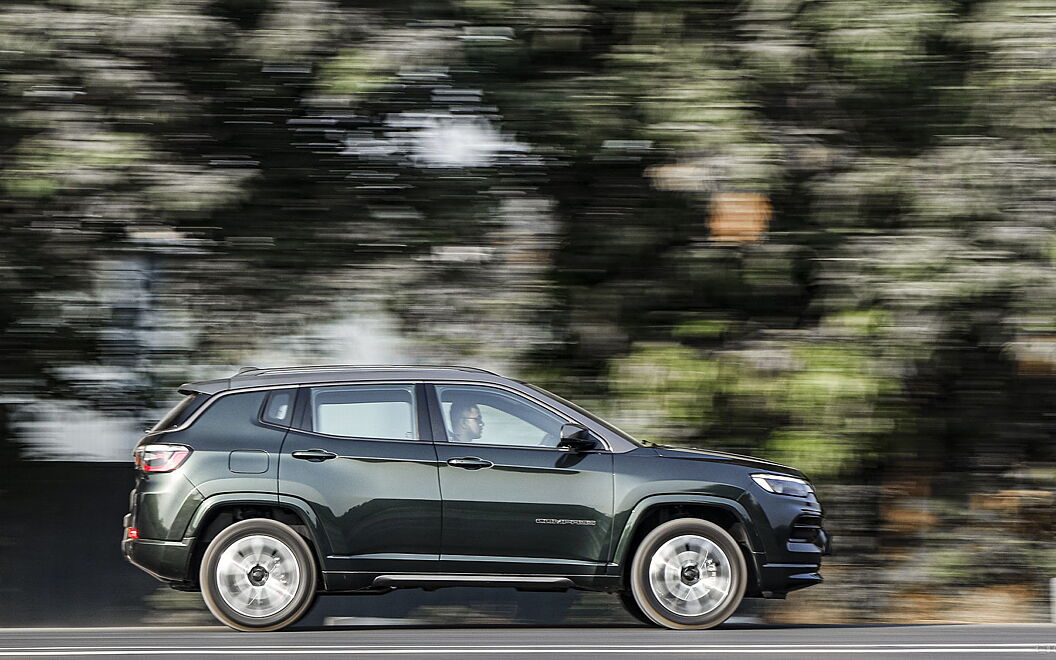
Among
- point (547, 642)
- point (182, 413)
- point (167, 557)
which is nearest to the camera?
point (547, 642)

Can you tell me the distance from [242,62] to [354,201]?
1288mm

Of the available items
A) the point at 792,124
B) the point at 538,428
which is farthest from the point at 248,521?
the point at 792,124

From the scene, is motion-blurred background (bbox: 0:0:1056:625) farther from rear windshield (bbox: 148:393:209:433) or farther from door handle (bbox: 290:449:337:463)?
door handle (bbox: 290:449:337:463)

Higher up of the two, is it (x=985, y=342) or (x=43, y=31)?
(x=43, y=31)

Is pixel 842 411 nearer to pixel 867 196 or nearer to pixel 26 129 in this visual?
pixel 867 196

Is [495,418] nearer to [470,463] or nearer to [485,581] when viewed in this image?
[470,463]

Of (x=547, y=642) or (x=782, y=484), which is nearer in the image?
(x=547, y=642)

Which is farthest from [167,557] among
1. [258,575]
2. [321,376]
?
[321,376]

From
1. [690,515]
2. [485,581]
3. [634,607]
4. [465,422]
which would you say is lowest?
[634,607]

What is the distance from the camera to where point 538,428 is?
8562 millimetres

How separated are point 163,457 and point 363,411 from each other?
4.04 feet

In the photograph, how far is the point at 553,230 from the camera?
409 inches

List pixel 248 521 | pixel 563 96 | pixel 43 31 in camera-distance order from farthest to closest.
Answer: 1. pixel 563 96
2. pixel 43 31
3. pixel 248 521

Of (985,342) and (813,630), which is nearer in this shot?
(813,630)
